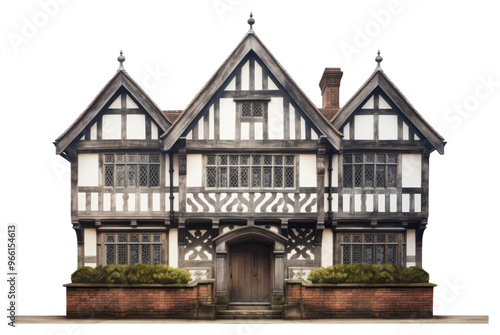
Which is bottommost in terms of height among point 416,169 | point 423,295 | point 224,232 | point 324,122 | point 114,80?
point 423,295

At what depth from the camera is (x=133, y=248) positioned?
20359 millimetres

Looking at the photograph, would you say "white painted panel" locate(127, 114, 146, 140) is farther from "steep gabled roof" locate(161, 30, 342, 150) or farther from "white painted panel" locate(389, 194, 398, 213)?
"white painted panel" locate(389, 194, 398, 213)

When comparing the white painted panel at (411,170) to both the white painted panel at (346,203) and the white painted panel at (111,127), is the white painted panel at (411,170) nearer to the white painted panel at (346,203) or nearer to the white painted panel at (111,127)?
the white painted panel at (346,203)

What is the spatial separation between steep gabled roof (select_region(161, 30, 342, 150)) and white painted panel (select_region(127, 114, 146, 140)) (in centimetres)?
124

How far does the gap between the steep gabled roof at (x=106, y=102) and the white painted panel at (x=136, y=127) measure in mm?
503

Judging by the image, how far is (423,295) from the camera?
18641 millimetres

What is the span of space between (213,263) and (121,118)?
6.15m

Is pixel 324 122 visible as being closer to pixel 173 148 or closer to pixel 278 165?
pixel 278 165

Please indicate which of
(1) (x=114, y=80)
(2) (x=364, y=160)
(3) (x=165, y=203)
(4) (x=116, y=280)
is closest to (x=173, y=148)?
(3) (x=165, y=203)

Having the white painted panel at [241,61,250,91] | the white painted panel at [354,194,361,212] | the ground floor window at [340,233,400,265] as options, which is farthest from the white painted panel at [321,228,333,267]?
the white painted panel at [241,61,250,91]

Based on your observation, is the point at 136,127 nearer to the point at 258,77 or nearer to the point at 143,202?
the point at 143,202

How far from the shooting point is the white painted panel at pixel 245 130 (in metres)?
19.8

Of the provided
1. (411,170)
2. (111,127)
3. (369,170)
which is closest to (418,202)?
(411,170)

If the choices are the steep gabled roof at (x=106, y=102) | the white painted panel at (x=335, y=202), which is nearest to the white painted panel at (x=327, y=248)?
the white painted panel at (x=335, y=202)
